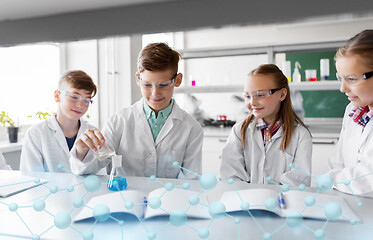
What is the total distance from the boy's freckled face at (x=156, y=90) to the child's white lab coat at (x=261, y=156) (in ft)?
1.52

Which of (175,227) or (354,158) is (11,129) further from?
(354,158)

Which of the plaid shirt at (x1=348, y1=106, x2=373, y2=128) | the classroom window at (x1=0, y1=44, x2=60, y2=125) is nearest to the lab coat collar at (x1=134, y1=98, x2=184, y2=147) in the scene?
the plaid shirt at (x1=348, y1=106, x2=373, y2=128)

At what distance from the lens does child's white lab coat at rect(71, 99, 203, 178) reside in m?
1.59

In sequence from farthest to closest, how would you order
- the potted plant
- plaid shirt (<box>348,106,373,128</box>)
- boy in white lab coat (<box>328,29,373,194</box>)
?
the potted plant
plaid shirt (<box>348,106,373,128</box>)
boy in white lab coat (<box>328,29,373,194</box>)

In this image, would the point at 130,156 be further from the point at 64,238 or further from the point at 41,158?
the point at 64,238

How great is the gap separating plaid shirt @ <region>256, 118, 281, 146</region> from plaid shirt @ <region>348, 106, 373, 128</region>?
1.31 ft

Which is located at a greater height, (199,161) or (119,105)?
(119,105)

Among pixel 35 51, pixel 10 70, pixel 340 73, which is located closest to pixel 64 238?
pixel 340 73

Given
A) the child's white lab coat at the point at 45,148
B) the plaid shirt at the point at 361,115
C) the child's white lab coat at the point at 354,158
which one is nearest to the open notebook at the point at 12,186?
the child's white lab coat at the point at 45,148

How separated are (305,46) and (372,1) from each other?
3.09 metres

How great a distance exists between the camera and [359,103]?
127 cm

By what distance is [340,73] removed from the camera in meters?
1.29

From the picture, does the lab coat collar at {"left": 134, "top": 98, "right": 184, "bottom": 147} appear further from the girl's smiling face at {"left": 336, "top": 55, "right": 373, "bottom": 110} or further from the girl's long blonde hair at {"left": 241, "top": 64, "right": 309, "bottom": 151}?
the girl's smiling face at {"left": 336, "top": 55, "right": 373, "bottom": 110}

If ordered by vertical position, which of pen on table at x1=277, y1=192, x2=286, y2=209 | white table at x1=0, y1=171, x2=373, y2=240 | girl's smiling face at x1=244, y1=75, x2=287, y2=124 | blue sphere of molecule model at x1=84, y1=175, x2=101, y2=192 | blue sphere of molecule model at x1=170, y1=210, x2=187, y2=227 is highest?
girl's smiling face at x1=244, y1=75, x2=287, y2=124
